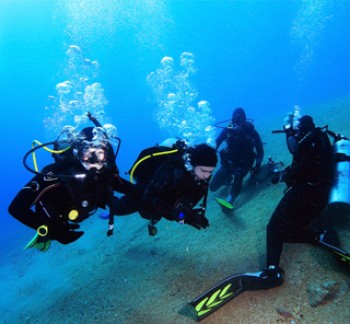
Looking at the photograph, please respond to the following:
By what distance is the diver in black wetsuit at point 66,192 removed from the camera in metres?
3.12

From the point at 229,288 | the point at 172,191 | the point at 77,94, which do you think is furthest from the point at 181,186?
the point at 77,94

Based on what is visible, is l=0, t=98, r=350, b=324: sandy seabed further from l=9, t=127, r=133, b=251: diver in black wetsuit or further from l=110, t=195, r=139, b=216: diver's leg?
l=9, t=127, r=133, b=251: diver in black wetsuit

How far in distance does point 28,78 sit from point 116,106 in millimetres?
43995

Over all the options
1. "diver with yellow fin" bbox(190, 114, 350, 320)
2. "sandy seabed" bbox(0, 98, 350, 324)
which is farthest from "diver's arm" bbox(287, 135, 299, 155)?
"sandy seabed" bbox(0, 98, 350, 324)

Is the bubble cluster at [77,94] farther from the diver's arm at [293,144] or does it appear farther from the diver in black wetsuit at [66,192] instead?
the diver's arm at [293,144]

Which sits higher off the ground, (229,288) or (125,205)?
(125,205)

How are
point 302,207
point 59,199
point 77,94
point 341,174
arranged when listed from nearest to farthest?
1. point 59,199
2. point 302,207
3. point 341,174
4. point 77,94

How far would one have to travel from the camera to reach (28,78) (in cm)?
10712

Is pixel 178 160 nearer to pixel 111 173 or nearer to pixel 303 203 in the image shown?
pixel 111 173

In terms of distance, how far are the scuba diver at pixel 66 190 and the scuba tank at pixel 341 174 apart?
9.70 feet

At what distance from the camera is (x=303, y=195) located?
366cm

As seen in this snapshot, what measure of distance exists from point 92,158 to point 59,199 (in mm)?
634

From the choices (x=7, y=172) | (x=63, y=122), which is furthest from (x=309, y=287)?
(x=7, y=172)

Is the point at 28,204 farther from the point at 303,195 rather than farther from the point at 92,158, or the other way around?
the point at 303,195
